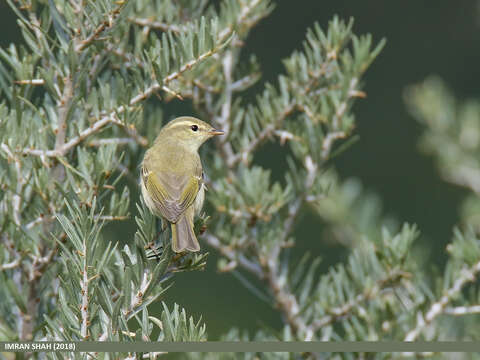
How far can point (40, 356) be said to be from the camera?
89cm

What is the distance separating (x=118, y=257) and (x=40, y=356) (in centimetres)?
17

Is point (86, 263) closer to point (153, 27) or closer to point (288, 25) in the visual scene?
point (153, 27)

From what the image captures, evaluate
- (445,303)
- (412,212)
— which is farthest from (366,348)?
(412,212)

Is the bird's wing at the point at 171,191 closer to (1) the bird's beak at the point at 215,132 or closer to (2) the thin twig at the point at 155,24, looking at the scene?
(1) the bird's beak at the point at 215,132

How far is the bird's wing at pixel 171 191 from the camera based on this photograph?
4.07ft

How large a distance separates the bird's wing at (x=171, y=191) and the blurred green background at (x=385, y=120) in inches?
38.8

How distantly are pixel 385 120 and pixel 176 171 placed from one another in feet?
7.89

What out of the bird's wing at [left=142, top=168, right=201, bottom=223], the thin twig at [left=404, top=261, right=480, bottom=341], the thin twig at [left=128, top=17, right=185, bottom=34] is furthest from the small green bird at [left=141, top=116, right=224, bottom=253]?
the thin twig at [left=404, top=261, right=480, bottom=341]

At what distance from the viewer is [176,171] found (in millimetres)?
1416

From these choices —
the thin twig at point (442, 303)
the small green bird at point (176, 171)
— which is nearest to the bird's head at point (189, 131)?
the small green bird at point (176, 171)

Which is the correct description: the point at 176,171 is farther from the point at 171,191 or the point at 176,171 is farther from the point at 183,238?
the point at 183,238

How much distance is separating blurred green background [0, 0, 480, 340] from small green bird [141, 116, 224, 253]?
0.98 m

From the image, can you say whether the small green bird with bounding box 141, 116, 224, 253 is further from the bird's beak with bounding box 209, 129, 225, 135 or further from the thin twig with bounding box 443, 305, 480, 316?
the thin twig with bounding box 443, 305, 480, 316

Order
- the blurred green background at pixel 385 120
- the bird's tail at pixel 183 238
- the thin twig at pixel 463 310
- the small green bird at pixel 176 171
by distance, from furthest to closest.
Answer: the blurred green background at pixel 385 120 < the small green bird at pixel 176 171 < the thin twig at pixel 463 310 < the bird's tail at pixel 183 238
